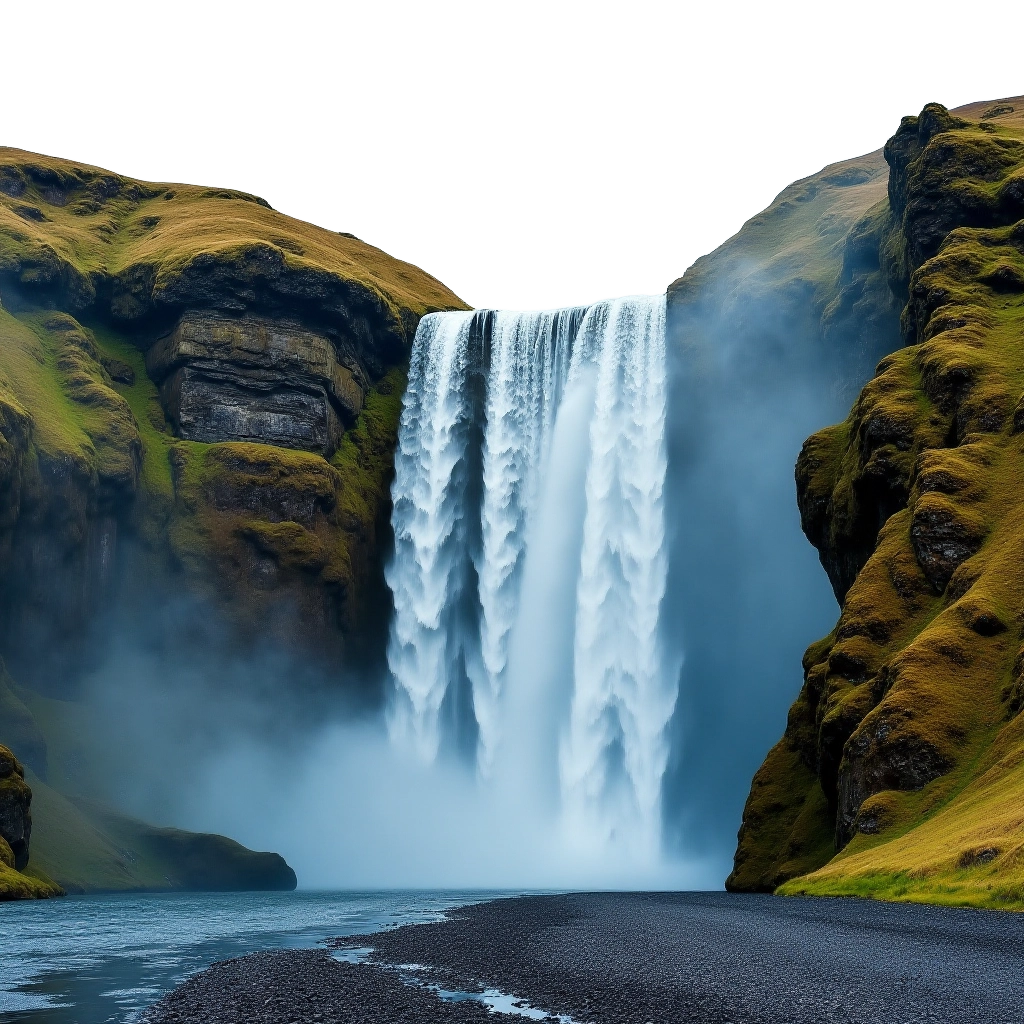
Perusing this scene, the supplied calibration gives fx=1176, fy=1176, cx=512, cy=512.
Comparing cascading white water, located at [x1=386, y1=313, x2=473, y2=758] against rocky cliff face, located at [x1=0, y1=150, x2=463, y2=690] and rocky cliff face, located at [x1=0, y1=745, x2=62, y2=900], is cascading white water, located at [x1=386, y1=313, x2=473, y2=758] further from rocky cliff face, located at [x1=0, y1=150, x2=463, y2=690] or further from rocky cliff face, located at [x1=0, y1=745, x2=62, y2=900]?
rocky cliff face, located at [x1=0, y1=745, x2=62, y2=900]

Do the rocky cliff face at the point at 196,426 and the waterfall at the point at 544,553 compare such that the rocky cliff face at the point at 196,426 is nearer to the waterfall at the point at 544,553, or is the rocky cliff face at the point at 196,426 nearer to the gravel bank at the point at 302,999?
the waterfall at the point at 544,553

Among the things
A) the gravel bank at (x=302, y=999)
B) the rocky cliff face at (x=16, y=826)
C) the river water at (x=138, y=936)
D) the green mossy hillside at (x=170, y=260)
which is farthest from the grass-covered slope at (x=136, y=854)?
the gravel bank at (x=302, y=999)

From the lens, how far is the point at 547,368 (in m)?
99.3

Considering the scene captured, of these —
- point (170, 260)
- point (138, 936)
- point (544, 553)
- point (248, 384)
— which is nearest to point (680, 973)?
point (138, 936)

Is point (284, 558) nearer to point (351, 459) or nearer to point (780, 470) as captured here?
point (351, 459)

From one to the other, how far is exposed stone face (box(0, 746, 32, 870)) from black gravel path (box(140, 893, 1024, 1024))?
3807 cm

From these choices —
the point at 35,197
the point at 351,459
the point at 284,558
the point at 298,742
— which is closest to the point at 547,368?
the point at 351,459

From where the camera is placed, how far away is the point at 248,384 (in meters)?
103

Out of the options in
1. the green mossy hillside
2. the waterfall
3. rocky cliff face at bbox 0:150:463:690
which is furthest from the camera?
the green mossy hillside

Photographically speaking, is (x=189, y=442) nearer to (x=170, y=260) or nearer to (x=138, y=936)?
(x=170, y=260)

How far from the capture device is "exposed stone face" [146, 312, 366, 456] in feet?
337

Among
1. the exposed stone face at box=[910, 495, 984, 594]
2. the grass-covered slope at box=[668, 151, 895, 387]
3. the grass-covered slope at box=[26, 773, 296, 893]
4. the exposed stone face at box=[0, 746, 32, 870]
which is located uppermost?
the grass-covered slope at box=[668, 151, 895, 387]

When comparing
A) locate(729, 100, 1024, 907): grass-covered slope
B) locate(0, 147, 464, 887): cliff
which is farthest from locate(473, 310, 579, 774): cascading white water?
locate(729, 100, 1024, 907): grass-covered slope

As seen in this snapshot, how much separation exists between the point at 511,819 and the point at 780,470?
3533 centimetres
